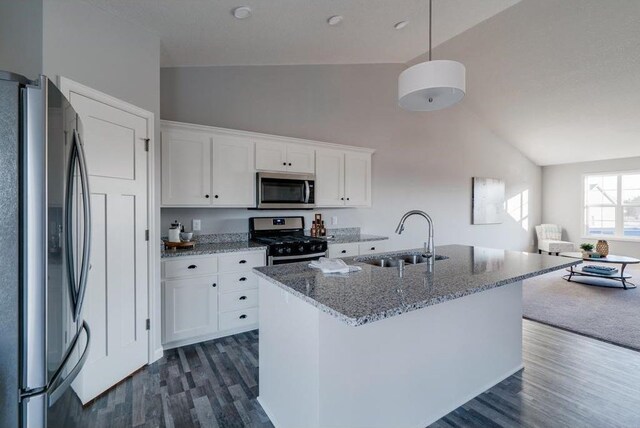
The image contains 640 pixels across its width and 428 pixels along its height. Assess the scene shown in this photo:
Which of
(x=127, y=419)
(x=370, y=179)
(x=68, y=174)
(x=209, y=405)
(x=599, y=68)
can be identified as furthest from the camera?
(x=370, y=179)

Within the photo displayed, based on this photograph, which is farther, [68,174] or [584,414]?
[584,414]

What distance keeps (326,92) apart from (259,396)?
12.2ft

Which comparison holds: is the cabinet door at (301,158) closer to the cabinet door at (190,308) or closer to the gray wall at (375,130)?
the gray wall at (375,130)

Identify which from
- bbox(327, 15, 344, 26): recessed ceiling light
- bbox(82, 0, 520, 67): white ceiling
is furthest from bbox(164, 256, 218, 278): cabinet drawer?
bbox(327, 15, 344, 26): recessed ceiling light

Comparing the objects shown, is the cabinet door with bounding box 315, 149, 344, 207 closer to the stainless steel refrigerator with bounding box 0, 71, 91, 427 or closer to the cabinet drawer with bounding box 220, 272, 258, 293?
the cabinet drawer with bounding box 220, 272, 258, 293

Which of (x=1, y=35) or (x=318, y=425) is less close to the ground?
(x=1, y=35)

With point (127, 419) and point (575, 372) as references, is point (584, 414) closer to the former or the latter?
point (575, 372)

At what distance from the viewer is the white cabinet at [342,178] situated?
4000 millimetres

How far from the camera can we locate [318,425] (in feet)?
4.86

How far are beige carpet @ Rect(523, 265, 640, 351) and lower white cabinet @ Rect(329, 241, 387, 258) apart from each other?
189cm

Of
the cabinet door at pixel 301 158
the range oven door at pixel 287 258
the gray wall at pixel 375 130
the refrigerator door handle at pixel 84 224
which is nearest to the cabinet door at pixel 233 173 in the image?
the gray wall at pixel 375 130

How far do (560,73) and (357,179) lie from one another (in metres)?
3.30

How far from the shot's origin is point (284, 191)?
3.66m

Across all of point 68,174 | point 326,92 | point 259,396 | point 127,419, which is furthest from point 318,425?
point 326,92
